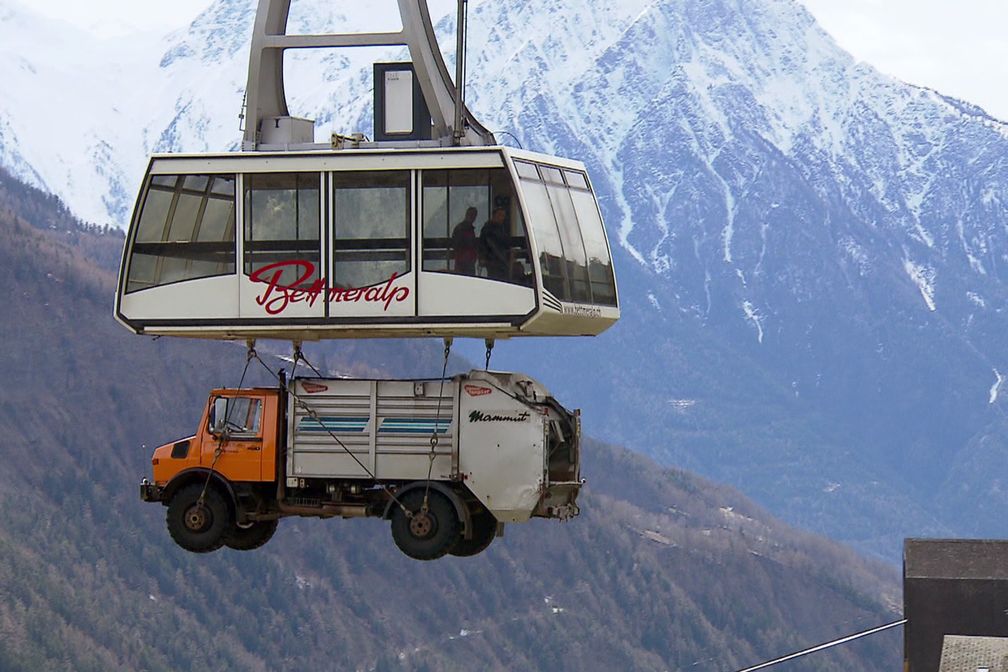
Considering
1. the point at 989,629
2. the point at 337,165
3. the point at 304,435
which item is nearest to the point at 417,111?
the point at 337,165

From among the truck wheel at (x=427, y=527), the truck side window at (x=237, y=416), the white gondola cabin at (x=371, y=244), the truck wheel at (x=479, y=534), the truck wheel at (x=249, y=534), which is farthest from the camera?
the truck wheel at (x=249, y=534)

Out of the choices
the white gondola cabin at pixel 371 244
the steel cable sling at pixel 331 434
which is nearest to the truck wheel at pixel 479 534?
the steel cable sling at pixel 331 434

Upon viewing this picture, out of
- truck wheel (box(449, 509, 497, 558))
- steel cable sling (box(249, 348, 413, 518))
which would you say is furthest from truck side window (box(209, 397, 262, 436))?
truck wheel (box(449, 509, 497, 558))

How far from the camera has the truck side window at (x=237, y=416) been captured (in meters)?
36.9

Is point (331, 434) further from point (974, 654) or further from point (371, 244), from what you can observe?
point (974, 654)

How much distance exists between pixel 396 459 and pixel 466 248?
305 centimetres

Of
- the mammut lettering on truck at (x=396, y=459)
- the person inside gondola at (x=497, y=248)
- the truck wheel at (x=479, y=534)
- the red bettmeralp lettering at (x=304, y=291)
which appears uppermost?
the person inside gondola at (x=497, y=248)

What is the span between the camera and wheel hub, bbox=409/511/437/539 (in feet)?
117

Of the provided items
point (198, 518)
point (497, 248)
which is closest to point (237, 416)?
point (198, 518)

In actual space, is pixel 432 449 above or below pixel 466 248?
below

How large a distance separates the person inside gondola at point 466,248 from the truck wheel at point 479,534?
3634mm

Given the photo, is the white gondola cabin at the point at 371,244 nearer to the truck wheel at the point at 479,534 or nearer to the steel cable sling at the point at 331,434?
the steel cable sling at the point at 331,434

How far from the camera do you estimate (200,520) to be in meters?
37.1

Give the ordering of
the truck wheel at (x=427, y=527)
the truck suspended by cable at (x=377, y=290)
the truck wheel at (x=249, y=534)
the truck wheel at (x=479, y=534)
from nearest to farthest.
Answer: the truck suspended by cable at (x=377, y=290) → the truck wheel at (x=427, y=527) → the truck wheel at (x=479, y=534) → the truck wheel at (x=249, y=534)
